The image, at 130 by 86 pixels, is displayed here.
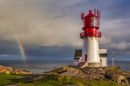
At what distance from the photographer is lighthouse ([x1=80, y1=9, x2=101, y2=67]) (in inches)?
2591

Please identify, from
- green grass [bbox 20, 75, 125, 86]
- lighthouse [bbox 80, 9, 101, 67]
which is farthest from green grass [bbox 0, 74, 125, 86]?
lighthouse [bbox 80, 9, 101, 67]

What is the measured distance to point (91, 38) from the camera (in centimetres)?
6700

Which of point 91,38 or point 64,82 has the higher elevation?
point 91,38

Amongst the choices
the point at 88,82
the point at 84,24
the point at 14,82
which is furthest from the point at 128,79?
the point at 14,82

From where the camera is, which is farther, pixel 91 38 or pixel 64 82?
pixel 91 38

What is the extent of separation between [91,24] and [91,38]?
3.23m

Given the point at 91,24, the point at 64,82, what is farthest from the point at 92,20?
the point at 64,82

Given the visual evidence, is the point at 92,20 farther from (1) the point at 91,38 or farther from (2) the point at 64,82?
(2) the point at 64,82

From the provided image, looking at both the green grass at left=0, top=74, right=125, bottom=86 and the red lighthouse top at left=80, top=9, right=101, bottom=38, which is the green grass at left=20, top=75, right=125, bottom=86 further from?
the red lighthouse top at left=80, top=9, right=101, bottom=38

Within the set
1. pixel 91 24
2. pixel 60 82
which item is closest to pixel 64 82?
pixel 60 82

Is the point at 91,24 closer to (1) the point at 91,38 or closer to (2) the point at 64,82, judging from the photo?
(1) the point at 91,38

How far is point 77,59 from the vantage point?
237 feet

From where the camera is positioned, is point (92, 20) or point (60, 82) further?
point (92, 20)

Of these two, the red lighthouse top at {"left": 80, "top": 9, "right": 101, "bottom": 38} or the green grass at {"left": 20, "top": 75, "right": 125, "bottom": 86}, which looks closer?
the green grass at {"left": 20, "top": 75, "right": 125, "bottom": 86}
